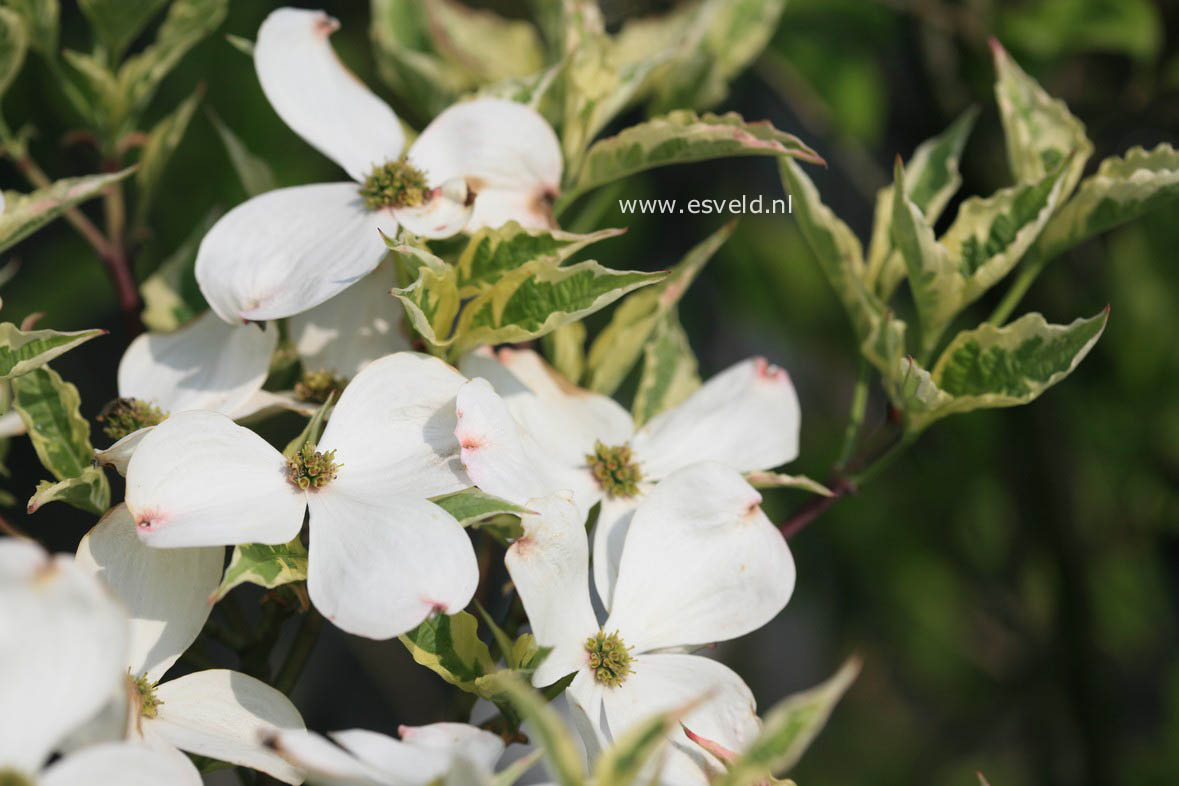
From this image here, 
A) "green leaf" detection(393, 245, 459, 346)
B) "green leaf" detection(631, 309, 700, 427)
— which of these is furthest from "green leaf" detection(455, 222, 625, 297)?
"green leaf" detection(631, 309, 700, 427)

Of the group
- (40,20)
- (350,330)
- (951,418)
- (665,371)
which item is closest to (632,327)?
(665,371)

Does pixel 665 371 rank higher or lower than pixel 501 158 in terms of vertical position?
lower

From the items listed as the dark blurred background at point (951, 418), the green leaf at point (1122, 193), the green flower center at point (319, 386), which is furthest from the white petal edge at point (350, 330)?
the green leaf at point (1122, 193)

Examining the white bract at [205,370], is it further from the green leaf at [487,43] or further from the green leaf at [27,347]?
the green leaf at [487,43]

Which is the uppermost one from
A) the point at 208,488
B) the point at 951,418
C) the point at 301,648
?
the point at 208,488

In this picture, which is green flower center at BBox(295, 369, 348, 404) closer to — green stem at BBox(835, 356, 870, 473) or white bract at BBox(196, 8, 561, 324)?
white bract at BBox(196, 8, 561, 324)

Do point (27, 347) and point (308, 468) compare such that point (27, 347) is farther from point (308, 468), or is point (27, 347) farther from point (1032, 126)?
point (1032, 126)
